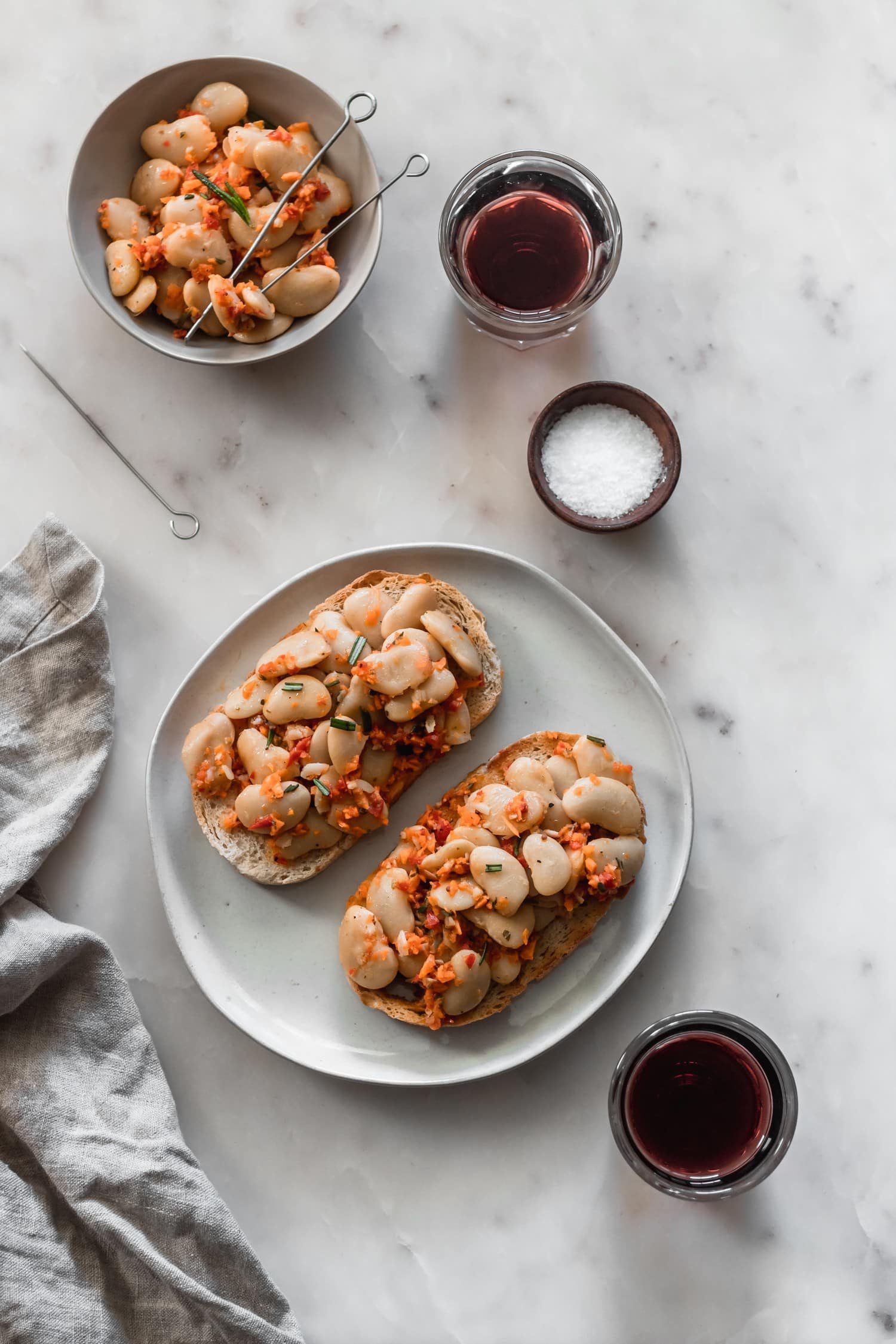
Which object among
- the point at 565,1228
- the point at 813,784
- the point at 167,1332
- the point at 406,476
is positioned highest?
the point at 406,476

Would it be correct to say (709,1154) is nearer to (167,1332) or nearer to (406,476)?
(167,1332)

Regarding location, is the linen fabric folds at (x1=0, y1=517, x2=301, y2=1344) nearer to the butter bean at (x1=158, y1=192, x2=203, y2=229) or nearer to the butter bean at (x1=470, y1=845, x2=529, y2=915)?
the butter bean at (x1=158, y1=192, x2=203, y2=229)

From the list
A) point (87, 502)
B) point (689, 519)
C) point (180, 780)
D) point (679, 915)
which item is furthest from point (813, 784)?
point (87, 502)

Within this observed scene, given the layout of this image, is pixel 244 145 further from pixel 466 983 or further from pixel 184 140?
pixel 466 983

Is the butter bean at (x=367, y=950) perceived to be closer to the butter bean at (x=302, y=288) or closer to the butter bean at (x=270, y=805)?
the butter bean at (x=270, y=805)

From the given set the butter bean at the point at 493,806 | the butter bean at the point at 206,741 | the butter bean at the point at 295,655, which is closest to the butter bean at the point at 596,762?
the butter bean at the point at 493,806

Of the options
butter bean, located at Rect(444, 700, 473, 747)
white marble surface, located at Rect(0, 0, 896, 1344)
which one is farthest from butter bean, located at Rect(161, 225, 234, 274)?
butter bean, located at Rect(444, 700, 473, 747)
